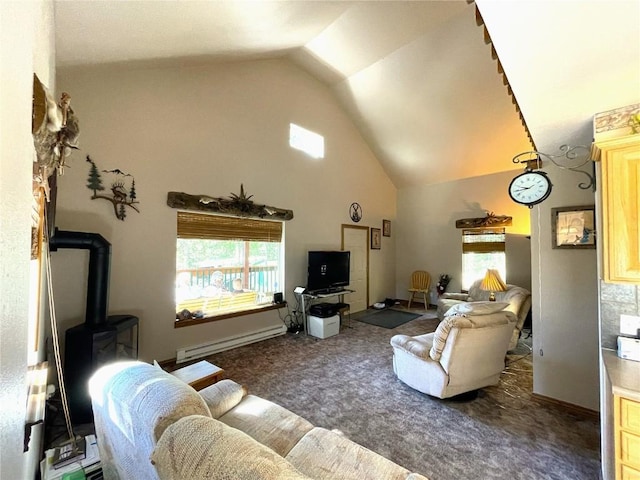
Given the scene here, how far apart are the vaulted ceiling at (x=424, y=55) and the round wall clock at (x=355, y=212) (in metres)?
1.51

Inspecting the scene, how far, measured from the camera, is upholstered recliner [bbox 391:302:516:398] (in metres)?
2.38

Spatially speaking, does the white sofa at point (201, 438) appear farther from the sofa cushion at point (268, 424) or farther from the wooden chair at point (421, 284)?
the wooden chair at point (421, 284)

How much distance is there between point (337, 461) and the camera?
1.24 m

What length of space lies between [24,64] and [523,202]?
9.80 ft

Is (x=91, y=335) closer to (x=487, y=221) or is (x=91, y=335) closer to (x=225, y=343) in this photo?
(x=225, y=343)

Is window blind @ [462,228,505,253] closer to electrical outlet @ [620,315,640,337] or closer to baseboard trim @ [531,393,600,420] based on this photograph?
baseboard trim @ [531,393,600,420]

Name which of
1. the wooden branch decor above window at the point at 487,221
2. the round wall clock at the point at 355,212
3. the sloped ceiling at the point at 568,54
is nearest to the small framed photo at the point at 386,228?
the round wall clock at the point at 355,212

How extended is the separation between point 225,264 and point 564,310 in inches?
152

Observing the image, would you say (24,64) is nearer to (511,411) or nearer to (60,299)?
(60,299)

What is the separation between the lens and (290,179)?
4676 mm

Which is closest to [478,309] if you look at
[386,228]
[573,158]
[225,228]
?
[573,158]

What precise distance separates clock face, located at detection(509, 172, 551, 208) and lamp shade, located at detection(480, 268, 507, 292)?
2.61 metres

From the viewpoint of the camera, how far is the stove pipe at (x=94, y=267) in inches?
94.5

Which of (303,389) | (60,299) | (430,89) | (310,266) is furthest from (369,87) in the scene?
(60,299)
